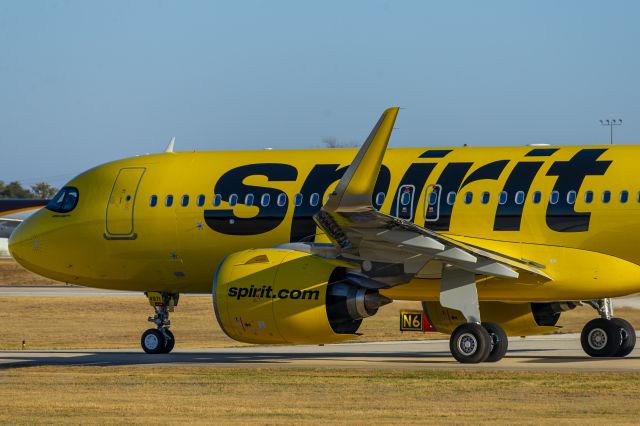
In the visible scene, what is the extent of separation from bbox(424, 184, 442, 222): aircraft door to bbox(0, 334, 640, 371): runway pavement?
279cm

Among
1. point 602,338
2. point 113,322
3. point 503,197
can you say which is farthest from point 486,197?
point 113,322

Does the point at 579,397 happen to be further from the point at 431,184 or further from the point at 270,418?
the point at 431,184

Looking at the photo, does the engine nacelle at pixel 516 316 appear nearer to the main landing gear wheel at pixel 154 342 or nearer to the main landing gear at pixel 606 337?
the main landing gear at pixel 606 337

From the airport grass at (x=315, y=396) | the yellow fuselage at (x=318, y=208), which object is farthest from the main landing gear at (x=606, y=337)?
the airport grass at (x=315, y=396)

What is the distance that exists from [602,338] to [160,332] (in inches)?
366

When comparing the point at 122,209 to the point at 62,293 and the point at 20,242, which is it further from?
the point at 62,293

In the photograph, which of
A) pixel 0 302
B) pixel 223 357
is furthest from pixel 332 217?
pixel 0 302

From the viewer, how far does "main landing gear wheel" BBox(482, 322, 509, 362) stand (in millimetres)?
23234

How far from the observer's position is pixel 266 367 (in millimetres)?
23578

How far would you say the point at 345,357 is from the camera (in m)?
26.8

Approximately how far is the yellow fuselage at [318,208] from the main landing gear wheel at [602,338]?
249cm

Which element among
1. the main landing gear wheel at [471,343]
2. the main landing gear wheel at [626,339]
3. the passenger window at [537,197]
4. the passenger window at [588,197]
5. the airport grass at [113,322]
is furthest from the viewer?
the airport grass at [113,322]

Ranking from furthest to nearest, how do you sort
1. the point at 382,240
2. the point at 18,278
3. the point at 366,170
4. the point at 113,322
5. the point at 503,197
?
the point at 18,278 < the point at 113,322 < the point at 503,197 < the point at 382,240 < the point at 366,170

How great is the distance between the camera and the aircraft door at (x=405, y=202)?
24.6 meters
